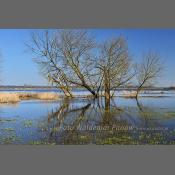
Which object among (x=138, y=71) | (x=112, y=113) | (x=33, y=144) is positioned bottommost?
(x=33, y=144)

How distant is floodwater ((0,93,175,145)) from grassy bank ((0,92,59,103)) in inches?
4.7

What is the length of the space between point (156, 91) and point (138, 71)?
542mm

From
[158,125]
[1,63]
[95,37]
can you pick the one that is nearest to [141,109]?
[158,125]

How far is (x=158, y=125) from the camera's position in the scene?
822 centimetres

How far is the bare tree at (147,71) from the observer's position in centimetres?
843

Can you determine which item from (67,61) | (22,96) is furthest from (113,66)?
(22,96)

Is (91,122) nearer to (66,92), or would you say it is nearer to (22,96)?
(66,92)

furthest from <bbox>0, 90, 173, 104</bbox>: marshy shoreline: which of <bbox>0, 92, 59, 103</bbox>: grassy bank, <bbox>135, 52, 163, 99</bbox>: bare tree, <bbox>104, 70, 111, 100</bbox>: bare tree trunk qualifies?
<bbox>135, 52, 163, 99</bbox>: bare tree

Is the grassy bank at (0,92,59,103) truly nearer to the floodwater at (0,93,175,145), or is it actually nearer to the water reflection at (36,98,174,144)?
the floodwater at (0,93,175,145)

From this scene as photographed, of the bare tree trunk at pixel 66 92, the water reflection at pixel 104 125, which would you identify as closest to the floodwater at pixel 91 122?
the water reflection at pixel 104 125

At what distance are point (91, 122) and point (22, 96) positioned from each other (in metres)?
1.52

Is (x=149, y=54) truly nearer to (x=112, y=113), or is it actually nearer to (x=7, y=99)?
(x=112, y=113)

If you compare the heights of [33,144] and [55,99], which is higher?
[55,99]

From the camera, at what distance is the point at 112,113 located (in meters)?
8.28
